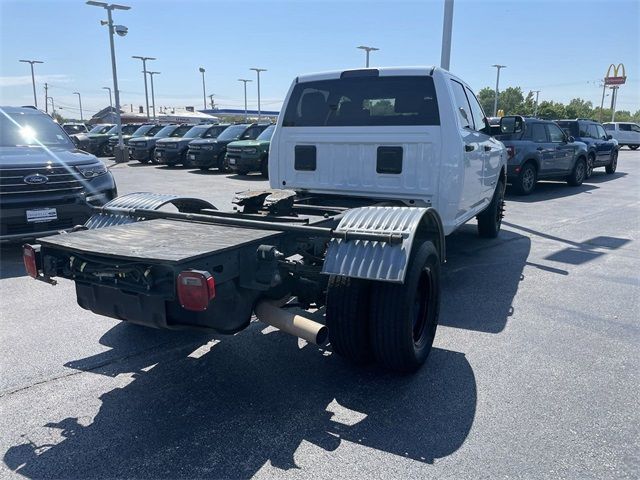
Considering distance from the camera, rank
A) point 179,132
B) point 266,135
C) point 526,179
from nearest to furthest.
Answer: point 526,179 → point 266,135 → point 179,132

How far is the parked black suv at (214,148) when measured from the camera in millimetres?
18438

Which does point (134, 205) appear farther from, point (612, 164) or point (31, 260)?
point (612, 164)

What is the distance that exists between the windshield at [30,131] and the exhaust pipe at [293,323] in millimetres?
5860

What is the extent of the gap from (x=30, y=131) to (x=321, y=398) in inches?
265

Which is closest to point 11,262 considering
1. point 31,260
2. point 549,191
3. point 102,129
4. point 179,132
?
point 31,260

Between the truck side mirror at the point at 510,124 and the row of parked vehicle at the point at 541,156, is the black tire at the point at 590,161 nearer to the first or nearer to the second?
the row of parked vehicle at the point at 541,156

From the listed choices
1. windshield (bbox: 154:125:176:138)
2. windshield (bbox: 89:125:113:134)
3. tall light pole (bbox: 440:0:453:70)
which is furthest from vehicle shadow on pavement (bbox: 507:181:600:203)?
windshield (bbox: 89:125:113:134)

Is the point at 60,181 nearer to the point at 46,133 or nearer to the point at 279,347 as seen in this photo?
the point at 46,133

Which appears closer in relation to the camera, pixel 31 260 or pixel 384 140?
pixel 31 260

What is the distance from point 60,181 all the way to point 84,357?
358 centimetres

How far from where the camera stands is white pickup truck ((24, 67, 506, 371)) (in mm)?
2990

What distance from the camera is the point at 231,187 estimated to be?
14.4m

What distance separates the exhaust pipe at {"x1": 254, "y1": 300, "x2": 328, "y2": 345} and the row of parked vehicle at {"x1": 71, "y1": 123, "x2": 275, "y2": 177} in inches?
534

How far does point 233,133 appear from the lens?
19.4m
